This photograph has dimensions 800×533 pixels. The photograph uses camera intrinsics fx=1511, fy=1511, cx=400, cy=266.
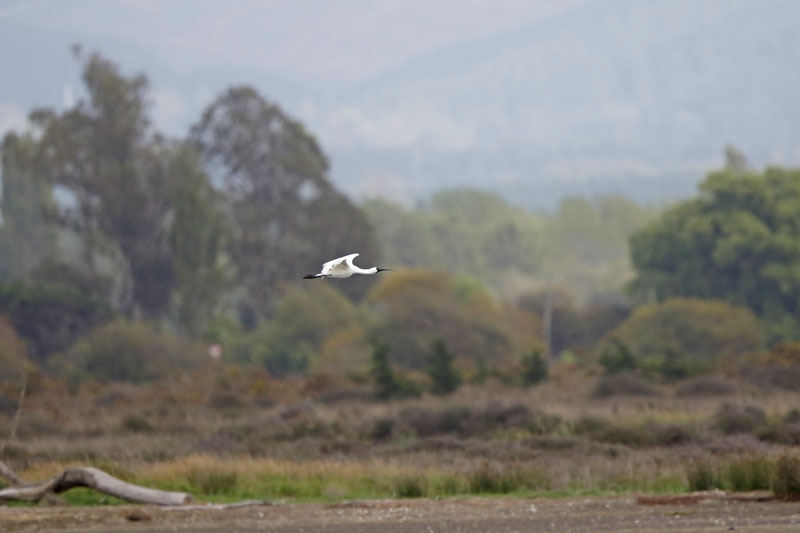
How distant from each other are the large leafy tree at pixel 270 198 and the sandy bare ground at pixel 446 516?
6730 cm

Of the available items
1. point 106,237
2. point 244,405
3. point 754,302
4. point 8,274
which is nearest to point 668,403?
point 244,405

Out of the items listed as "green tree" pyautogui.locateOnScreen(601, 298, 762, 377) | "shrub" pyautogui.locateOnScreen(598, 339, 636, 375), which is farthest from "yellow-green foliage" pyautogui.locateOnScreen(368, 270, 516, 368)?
"shrub" pyautogui.locateOnScreen(598, 339, 636, 375)

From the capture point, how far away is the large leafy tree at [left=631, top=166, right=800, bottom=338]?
7688cm

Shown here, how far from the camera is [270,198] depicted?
95625mm

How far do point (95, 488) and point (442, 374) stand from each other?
26.7 m

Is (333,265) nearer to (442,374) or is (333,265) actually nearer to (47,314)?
(442,374)

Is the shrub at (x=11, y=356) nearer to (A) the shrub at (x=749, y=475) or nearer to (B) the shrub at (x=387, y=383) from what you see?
(B) the shrub at (x=387, y=383)

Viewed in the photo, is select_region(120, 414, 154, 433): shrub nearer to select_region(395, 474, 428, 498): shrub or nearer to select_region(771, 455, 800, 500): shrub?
select_region(395, 474, 428, 498): shrub

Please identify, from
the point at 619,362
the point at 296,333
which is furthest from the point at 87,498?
the point at 296,333

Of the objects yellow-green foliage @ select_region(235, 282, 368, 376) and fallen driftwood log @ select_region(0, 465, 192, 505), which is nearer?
fallen driftwood log @ select_region(0, 465, 192, 505)

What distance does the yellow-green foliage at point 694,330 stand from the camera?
69125 millimetres

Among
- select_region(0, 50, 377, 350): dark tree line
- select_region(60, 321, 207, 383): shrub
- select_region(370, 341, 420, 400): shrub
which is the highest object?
select_region(0, 50, 377, 350): dark tree line

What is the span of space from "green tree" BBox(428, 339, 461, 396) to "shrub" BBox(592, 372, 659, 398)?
4.88 metres

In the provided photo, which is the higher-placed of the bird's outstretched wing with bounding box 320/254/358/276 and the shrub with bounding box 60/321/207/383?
the shrub with bounding box 60/321/207/383
